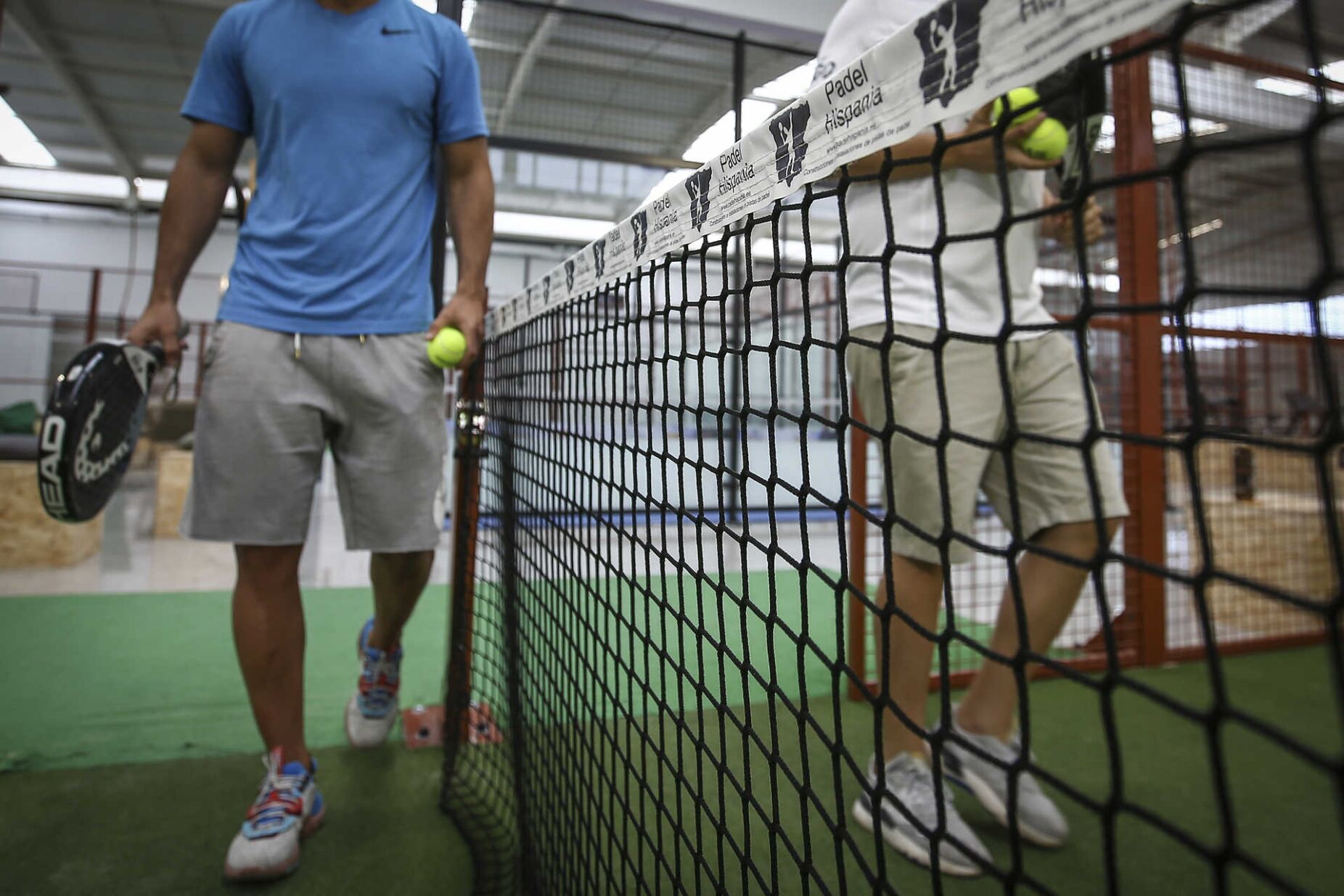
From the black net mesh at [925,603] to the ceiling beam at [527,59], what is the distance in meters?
3.12

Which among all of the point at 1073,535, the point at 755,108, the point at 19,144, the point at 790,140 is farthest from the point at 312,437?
the point at 19,144

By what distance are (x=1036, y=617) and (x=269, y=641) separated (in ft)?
3.77

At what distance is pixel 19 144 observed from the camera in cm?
750

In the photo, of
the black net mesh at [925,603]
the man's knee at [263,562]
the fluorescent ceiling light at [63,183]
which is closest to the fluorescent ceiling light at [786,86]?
the black net mesh at [925,603]

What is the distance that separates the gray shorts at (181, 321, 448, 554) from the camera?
1084mm

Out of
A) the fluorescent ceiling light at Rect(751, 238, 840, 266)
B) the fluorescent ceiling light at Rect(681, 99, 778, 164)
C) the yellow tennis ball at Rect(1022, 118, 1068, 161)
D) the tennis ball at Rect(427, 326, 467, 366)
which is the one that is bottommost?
the tennis ball at Rect(427, 326, 467, 366)

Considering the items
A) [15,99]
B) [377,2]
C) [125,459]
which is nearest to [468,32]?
[377,2]

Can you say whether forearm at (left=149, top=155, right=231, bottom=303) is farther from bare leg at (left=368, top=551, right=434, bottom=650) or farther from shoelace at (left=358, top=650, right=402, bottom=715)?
shoelace at (left=358, top=650, right=402, bottom=715)

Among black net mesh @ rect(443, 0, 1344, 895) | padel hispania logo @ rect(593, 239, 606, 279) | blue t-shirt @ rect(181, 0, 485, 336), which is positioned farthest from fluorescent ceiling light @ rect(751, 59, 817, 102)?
padel hispania logo @ rect(593, 239, 606, 279)

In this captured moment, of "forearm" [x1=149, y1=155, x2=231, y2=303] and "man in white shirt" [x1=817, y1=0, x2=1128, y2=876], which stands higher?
"forearm" [x1=149, y1=155, x2=231, y2=303]

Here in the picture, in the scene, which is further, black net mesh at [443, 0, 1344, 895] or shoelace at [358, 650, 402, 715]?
shoelace at [358, 650, 402, 715]

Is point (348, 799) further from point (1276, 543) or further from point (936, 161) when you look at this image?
point (1276, 543)

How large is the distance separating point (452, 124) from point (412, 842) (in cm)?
115

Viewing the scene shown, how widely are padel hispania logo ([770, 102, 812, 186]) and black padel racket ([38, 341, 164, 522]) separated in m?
0.96
